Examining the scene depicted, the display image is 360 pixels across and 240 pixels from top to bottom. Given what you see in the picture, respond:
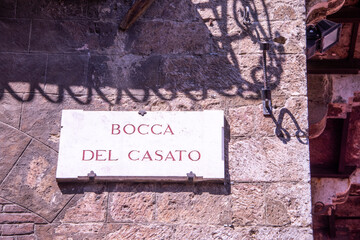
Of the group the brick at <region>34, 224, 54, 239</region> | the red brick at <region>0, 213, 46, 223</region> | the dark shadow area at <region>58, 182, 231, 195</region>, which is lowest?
the brick at <region>34, 224, 54, 239</region>

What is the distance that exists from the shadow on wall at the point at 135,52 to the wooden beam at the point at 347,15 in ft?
9.17

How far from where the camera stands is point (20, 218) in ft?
8.95

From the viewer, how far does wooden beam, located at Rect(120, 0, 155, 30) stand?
3.07 meters

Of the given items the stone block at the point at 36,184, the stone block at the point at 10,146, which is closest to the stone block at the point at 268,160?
the stone block at the point at 36,184

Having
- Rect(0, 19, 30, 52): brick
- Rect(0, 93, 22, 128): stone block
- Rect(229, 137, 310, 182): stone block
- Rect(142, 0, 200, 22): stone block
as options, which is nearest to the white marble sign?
Rect(229, 137, 310, 182): stone block

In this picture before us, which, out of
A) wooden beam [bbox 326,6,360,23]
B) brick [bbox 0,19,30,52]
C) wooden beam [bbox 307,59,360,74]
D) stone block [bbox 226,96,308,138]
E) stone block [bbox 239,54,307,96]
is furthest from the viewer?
wooden beam [bbox 307,59,360,74]

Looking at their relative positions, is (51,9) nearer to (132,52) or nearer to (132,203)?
(132,52)

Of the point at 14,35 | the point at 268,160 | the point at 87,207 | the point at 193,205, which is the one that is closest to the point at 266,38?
the point at 268,160

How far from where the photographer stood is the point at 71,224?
2717mm

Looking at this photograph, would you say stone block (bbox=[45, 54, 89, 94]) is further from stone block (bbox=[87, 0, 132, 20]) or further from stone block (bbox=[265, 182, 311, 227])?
stone block (bbox=[265, 182, 311, 227])

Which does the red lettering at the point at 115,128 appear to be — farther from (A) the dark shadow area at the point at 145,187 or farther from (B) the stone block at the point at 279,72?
(B) the stone block at the point at 279,72

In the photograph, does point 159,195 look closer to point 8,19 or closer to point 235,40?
point 235,40

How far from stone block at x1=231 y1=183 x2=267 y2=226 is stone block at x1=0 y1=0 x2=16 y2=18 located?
6.96 ft

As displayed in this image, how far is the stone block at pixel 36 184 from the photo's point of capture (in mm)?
2754
